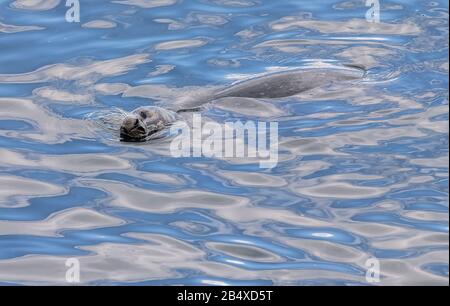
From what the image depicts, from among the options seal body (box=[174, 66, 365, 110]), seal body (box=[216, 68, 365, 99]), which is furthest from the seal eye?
seal body (box=[216, 68, 365, 99])

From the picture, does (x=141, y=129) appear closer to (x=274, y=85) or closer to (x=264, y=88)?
(x=264, y=88)

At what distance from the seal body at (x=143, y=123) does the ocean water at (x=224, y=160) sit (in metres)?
0.14

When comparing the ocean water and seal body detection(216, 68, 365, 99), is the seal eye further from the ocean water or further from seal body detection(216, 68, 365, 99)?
seal body detection(216, 68, 365, 99)

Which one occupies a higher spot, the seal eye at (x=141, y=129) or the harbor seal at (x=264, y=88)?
the harbor seal at (x=264, y=88)

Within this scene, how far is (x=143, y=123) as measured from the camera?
1101 centimetres

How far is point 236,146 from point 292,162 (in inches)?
25.7

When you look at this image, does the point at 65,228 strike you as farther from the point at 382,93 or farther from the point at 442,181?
the point at 382,93

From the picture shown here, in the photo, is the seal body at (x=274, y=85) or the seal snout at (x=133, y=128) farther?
the seal body at (x=274, y=85)

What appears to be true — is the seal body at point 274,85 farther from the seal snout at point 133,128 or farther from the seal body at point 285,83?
the seal snout at point 133,128

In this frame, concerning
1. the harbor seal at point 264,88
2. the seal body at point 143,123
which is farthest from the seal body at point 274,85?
the seal body at point 143,123

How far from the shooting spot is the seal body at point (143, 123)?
A: 36.0ft

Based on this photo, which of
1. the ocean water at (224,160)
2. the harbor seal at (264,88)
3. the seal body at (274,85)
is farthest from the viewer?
the seal body at (274,85)

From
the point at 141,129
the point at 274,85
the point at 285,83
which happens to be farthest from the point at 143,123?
the point at 285,83
